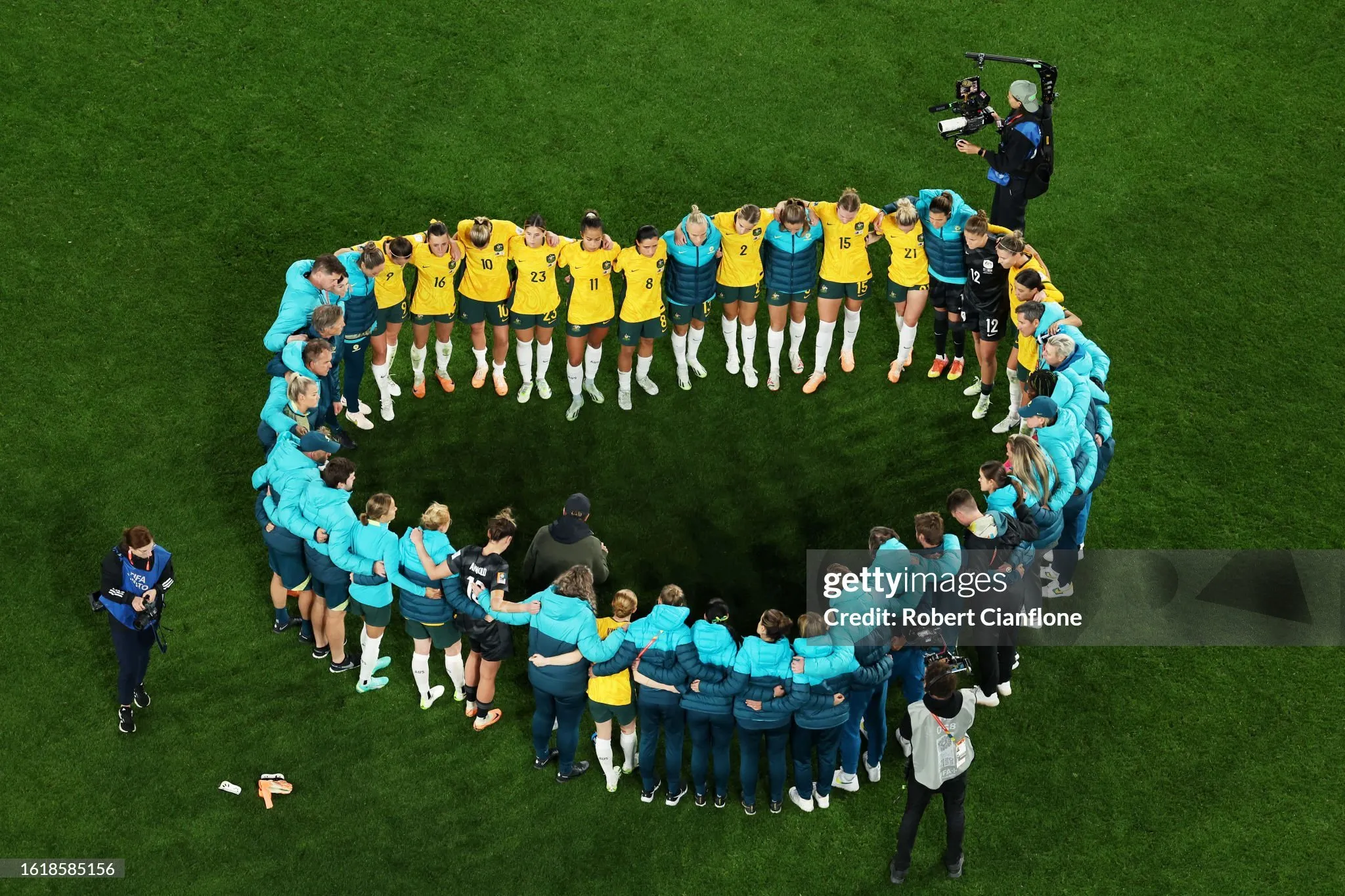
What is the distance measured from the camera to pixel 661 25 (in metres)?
17.5

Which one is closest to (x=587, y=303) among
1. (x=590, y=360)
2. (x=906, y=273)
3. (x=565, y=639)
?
(x=590, y=360)

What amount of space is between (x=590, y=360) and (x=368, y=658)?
12.6 ft

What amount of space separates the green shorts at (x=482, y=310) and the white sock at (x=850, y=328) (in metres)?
3.35

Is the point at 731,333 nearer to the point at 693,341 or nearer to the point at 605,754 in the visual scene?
the point at 693,341

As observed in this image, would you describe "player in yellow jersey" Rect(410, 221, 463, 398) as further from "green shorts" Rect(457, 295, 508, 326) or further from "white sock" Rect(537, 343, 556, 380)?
"white sock" Rect(537, 343, 556, 380)

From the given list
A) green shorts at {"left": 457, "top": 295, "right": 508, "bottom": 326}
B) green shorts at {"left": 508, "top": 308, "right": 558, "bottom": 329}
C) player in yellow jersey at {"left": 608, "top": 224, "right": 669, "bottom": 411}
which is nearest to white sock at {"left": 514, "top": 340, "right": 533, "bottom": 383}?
green shorts at {"left": 508, "top": 308, "right": 558, "bottom": 329}

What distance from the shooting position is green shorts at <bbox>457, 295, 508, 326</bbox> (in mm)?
14234

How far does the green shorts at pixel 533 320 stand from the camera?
1430 centimetres

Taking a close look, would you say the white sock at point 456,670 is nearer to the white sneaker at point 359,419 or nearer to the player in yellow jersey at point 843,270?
the white sneaker at point 359,419

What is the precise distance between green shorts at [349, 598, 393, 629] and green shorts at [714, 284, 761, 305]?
15.3 ft

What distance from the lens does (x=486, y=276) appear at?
1402cm

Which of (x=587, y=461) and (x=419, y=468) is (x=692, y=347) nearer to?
(x=587, y=461)

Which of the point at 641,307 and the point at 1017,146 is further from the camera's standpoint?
the point at 1017,146

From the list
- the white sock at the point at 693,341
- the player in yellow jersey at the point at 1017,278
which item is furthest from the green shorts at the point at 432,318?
the player in yellow jersey at the point at 1017,278
